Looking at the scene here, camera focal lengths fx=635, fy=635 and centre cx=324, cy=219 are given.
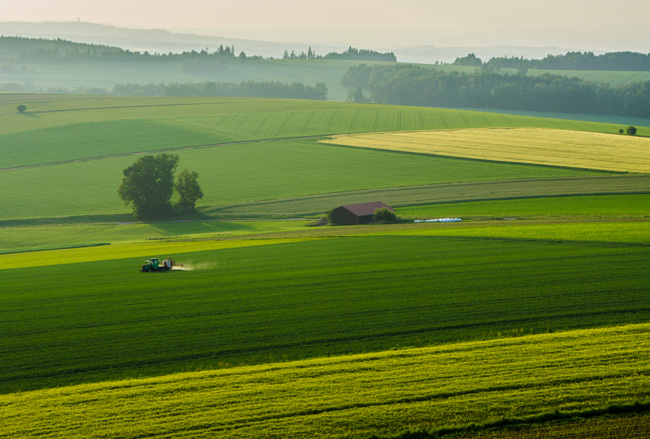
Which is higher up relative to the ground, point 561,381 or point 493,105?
point 493,105

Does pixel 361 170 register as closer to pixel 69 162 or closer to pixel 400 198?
pixel 400 198

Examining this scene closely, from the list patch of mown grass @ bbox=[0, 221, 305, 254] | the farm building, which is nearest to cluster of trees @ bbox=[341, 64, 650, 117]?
the farm building

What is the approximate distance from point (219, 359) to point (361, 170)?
63.0m

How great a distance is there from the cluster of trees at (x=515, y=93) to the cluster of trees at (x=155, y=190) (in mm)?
114979

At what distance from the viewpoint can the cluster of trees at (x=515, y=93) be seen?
150 metres

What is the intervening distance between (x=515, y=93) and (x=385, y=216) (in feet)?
391

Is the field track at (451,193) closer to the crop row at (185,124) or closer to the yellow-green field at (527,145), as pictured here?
the yellow-green field at (527,145)

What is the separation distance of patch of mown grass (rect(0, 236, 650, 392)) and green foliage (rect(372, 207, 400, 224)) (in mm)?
17270

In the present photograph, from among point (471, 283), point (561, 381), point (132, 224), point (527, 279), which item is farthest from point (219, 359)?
point (132, 224)

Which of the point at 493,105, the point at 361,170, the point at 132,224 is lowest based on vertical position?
the point at 132,224

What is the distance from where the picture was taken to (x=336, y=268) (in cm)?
3569

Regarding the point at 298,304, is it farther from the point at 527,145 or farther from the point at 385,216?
the point at 527,145

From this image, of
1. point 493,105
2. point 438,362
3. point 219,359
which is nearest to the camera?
point 438,362

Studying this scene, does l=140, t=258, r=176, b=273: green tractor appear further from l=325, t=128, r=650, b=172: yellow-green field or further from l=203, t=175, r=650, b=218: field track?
l=325, t=128, r=650, b=172: yellow-green field
